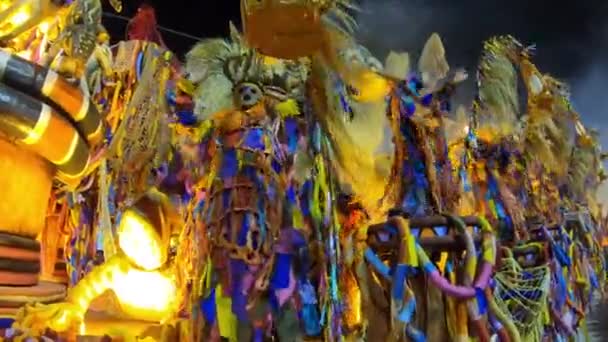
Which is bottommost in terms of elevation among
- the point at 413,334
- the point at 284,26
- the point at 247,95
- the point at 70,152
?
the point at 413,334

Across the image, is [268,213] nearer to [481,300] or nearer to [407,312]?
[407,312]

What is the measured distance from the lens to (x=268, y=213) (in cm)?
183

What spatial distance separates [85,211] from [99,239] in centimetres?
33

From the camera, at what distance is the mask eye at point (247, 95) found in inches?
79.3

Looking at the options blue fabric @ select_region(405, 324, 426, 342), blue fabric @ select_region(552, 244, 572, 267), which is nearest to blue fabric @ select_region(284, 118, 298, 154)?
blue fabric @ select_region(405, 324, 426, 342)

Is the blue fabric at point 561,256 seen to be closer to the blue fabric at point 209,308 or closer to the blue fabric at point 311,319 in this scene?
the blue fabric at point 311,319

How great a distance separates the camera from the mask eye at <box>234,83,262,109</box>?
201 cm

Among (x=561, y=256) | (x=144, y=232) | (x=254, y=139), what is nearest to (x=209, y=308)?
(x=144, y=232)

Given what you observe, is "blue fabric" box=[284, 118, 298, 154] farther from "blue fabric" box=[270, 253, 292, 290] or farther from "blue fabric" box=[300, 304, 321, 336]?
"blue fabric" box=[300, 304, 321, 336]

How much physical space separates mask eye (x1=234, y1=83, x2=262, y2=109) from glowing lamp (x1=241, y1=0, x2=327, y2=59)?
12cm

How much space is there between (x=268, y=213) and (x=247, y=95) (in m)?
0.43

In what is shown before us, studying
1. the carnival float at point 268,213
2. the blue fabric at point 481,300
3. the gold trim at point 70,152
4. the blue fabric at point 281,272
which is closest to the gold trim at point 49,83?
the carnival float at point 268,213

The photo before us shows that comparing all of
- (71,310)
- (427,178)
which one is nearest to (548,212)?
(427,178)

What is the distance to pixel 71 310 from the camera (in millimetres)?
1722
